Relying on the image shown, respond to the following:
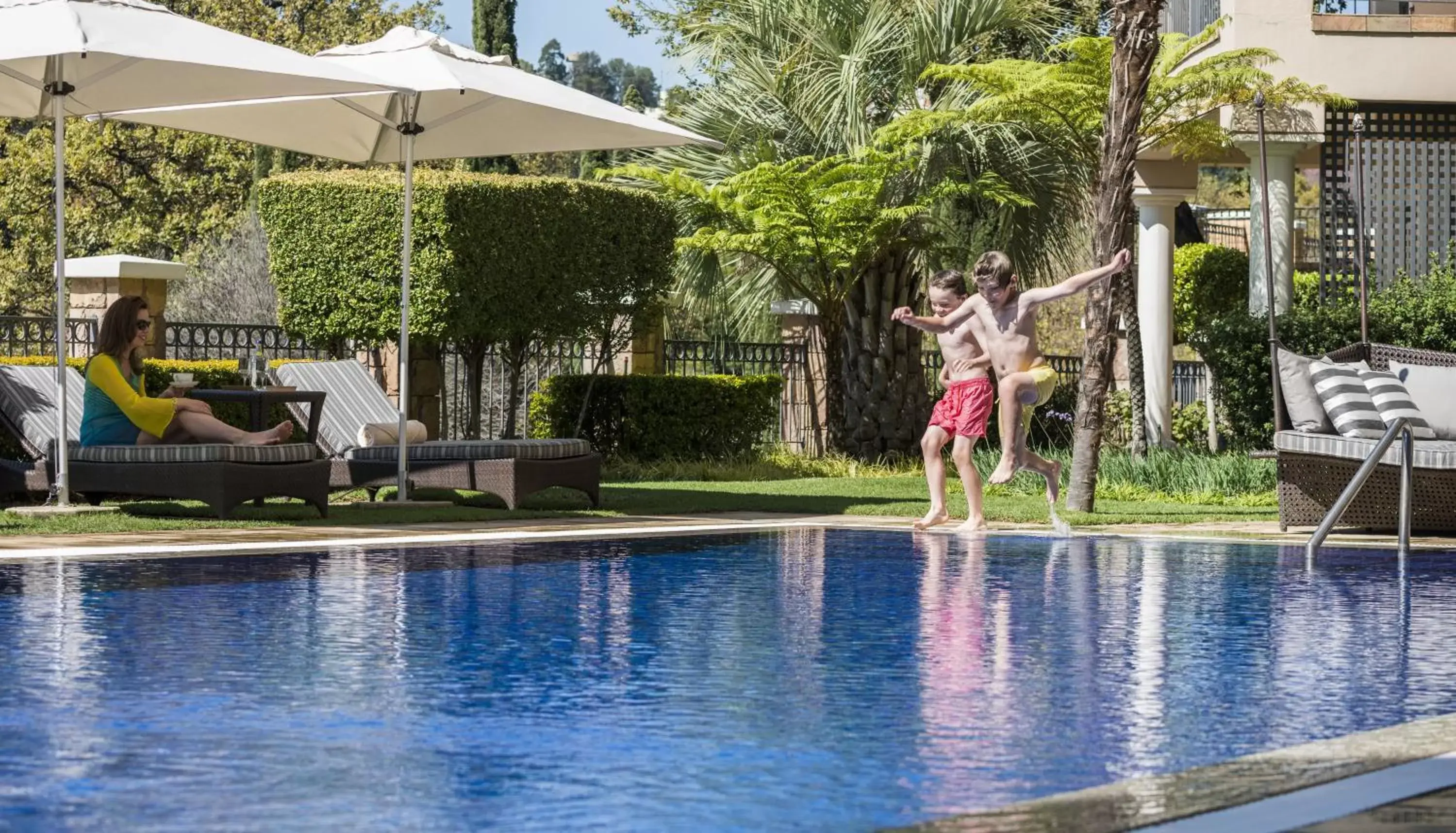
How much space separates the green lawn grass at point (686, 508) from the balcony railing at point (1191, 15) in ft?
26.0

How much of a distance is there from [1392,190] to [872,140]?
5.86 metres

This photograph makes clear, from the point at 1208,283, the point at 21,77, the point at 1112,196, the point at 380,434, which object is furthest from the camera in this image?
the point at 1208,283

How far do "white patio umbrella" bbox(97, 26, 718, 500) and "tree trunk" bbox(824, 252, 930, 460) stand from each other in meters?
6.22

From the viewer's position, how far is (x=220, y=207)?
127ft

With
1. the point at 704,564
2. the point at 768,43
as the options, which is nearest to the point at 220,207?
the point at 768,43

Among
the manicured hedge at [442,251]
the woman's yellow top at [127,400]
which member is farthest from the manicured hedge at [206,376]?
the woman's yellow top at [127,400]

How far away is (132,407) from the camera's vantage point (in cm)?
1228

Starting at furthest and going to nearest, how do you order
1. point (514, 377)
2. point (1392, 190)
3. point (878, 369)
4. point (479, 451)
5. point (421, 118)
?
point (1392, 190) < point (878, 369) < point (514, 377) < point (421, 118) < point (479, 451)

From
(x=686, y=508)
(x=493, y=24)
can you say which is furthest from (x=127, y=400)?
(x=493, y=24)

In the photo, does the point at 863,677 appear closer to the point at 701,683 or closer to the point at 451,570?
the point at 701,683

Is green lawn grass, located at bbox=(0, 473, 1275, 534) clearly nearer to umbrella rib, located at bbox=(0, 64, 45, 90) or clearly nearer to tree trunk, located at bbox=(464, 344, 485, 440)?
tree trunk, located at bbox=(464, 344, 485, 440)

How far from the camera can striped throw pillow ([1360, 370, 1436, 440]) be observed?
501 inches

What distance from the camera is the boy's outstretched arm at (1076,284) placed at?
1185 centimetres

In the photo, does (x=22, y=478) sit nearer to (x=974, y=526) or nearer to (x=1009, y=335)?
(x=974, y=526)
